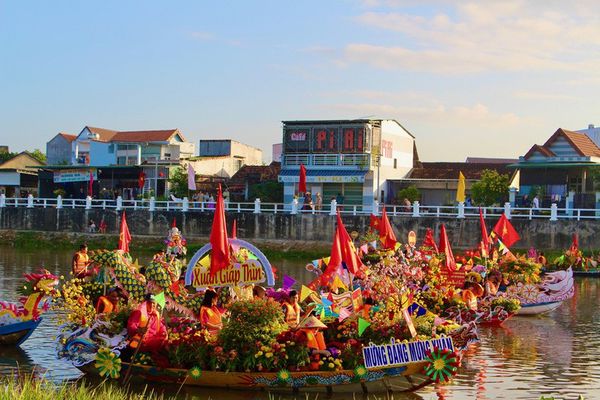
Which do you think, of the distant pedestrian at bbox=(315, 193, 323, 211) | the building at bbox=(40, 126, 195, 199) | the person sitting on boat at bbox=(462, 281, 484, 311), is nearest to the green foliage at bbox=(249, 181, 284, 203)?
the distant pedestrian at bbox=(315, 193, 323, 211)

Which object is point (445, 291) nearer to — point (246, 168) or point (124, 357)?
point (124, 357)

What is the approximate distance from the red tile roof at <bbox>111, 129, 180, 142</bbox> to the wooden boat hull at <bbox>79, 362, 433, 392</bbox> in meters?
49.6

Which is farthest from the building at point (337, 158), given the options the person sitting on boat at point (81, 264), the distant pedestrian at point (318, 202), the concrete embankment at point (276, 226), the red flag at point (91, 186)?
the person sitting on boat at point (81, 264)

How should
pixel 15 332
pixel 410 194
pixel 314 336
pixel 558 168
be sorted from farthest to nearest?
pixel 410 194
pixel 558 168
pixel 15 332
pixel 314 336

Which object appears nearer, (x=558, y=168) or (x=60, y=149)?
(x=558, y=168)

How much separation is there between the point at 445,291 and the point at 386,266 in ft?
13.1

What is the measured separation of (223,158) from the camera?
203 feet

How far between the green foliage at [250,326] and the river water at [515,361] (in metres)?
0.87

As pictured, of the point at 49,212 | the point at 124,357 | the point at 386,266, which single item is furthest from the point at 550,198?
the point at 124,357

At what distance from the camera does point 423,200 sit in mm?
54406

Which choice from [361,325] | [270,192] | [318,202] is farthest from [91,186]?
[361,325]

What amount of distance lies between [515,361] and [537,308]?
7.05 meters

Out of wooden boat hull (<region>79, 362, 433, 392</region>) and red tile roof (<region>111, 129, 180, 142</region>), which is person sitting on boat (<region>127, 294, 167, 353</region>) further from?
red tile roof (<region>111, 129, 180, 142</region>)

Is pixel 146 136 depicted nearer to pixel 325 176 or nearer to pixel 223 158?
pixel 223 158
